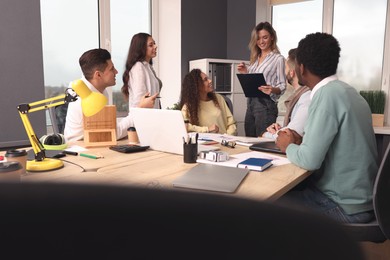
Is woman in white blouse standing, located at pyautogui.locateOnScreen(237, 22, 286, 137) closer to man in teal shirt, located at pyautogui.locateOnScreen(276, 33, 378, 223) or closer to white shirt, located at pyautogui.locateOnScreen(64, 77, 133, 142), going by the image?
white shirt, located at pyautogui.locateOnScreen(64, 77, 133, 142)

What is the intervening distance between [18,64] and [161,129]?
1810 millimetres

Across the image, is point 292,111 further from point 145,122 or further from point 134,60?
point 134,60

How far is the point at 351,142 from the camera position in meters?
1.45

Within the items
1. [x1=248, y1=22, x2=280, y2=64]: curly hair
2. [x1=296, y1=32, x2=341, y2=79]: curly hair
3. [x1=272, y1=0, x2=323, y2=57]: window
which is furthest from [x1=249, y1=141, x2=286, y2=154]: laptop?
[x1=272, y1=0, x2=323, y2=57]: window

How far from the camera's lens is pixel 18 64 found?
9.49ft

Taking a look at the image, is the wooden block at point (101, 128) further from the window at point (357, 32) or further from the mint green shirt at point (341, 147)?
the window at point (357, 32)

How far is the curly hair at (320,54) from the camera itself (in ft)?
5.28

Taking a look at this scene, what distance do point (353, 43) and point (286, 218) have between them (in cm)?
457

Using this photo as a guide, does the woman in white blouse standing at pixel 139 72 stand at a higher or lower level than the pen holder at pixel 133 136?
higher

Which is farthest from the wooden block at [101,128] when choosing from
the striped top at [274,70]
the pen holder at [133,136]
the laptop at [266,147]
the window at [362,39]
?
the window at [362,39]

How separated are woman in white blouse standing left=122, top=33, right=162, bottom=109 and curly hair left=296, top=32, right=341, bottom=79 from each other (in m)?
1.45

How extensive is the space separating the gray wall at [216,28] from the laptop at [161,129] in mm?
2707

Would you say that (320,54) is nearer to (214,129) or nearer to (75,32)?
(214,129)

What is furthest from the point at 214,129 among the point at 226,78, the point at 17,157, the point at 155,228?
the point at 155,228
